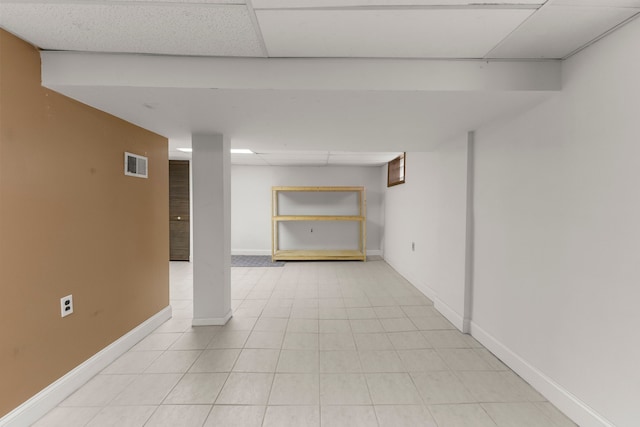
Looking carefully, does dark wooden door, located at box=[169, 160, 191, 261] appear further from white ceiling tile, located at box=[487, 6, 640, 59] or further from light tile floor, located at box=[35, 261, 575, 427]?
white ceiling tile, located at box=[487, 6, 640, 59]

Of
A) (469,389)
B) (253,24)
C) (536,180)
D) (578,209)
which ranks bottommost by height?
(469,389)

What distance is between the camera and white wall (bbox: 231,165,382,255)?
21.4ft

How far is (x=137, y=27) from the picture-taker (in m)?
1.42

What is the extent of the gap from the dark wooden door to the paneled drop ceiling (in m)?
4.20

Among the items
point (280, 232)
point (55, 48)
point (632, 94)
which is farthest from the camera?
point (280, 232)

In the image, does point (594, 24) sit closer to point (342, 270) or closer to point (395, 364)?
point (395, 364)

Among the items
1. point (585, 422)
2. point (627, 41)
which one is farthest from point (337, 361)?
point (627, 41)

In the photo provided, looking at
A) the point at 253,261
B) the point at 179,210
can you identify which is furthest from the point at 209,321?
the point at 179,210

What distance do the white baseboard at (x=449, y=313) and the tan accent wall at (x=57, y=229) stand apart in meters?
3.01

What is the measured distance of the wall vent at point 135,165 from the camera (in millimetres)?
2418

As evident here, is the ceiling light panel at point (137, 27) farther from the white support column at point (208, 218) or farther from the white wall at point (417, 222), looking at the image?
the white wall at point (417, 222)

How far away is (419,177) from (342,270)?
7.13 ft

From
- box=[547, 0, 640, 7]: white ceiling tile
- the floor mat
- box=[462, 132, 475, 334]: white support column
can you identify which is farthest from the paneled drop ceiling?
the floor mat

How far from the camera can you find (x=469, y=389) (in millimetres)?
1885
